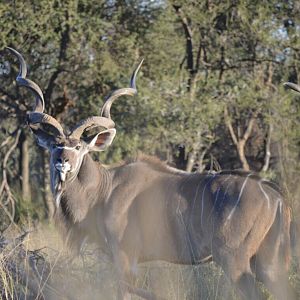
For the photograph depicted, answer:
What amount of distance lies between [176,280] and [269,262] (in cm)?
79

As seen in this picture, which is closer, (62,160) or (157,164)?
(62,160)

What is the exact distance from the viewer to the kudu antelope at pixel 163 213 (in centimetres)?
416

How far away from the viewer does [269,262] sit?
415 centimetres

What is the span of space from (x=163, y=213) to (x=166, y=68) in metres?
5.15

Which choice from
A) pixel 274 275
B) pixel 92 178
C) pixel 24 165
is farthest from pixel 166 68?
pixel 274 275

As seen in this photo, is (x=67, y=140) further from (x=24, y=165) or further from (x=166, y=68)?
(x=24, y=165)

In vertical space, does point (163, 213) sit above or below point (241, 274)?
above

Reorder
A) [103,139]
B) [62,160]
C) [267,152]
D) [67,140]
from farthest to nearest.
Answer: [267,152] → [103,139] → [67,140] → [62,160]

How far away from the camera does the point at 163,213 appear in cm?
454

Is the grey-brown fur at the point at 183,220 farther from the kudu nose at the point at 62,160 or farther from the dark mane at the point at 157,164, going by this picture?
the kudu nose at the point at 62,160

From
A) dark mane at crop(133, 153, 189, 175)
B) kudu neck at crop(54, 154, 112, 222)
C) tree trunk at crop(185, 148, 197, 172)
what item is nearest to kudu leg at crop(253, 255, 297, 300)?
dark mane at crop(133, 153, 189, 175)

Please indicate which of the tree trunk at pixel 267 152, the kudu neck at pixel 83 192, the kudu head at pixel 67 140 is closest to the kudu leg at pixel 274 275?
the kudu neck at pixel 83 192

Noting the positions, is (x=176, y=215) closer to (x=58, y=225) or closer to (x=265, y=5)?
(x=58, y=225)

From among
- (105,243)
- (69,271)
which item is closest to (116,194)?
(105,243)
